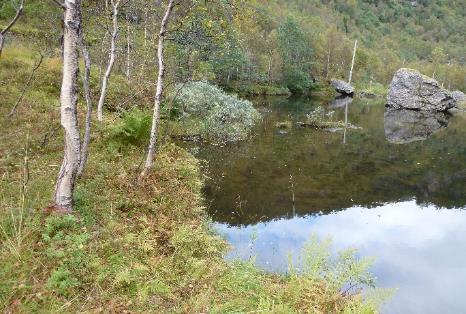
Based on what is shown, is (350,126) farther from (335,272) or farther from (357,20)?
(357,20)

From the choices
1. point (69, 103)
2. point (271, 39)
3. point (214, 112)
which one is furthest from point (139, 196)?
point (271, 39)

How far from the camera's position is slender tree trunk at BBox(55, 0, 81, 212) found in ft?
20.5

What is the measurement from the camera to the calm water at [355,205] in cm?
984

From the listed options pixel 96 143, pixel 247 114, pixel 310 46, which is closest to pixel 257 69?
pixel 310 46

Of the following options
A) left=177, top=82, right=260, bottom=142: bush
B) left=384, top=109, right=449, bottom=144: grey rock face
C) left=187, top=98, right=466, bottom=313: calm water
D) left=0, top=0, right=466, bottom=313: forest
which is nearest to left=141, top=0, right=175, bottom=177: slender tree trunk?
left=0, top=0, right=466, bottom=313: forest

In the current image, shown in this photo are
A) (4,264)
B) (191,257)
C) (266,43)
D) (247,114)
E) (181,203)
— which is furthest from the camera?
(266,43)

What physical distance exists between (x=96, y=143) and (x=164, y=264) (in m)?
6.51

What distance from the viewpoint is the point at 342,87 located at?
66250mm

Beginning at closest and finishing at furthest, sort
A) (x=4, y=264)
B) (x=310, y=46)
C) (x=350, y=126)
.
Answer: (x=4, y=264) → (x=350, y=126) → (x=310, y=46)

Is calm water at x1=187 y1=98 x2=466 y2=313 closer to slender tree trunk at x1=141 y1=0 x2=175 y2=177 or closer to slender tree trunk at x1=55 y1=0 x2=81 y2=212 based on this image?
slender tree trunk at x1=141 y1=0 x2=175 y2=177

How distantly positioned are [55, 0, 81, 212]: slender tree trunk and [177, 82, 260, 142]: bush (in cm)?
1368

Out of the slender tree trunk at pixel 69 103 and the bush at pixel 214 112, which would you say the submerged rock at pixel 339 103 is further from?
the slender tree trunk at pixel 69 103

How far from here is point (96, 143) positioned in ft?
40.0

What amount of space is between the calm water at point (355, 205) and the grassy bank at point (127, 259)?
47.4 inches
